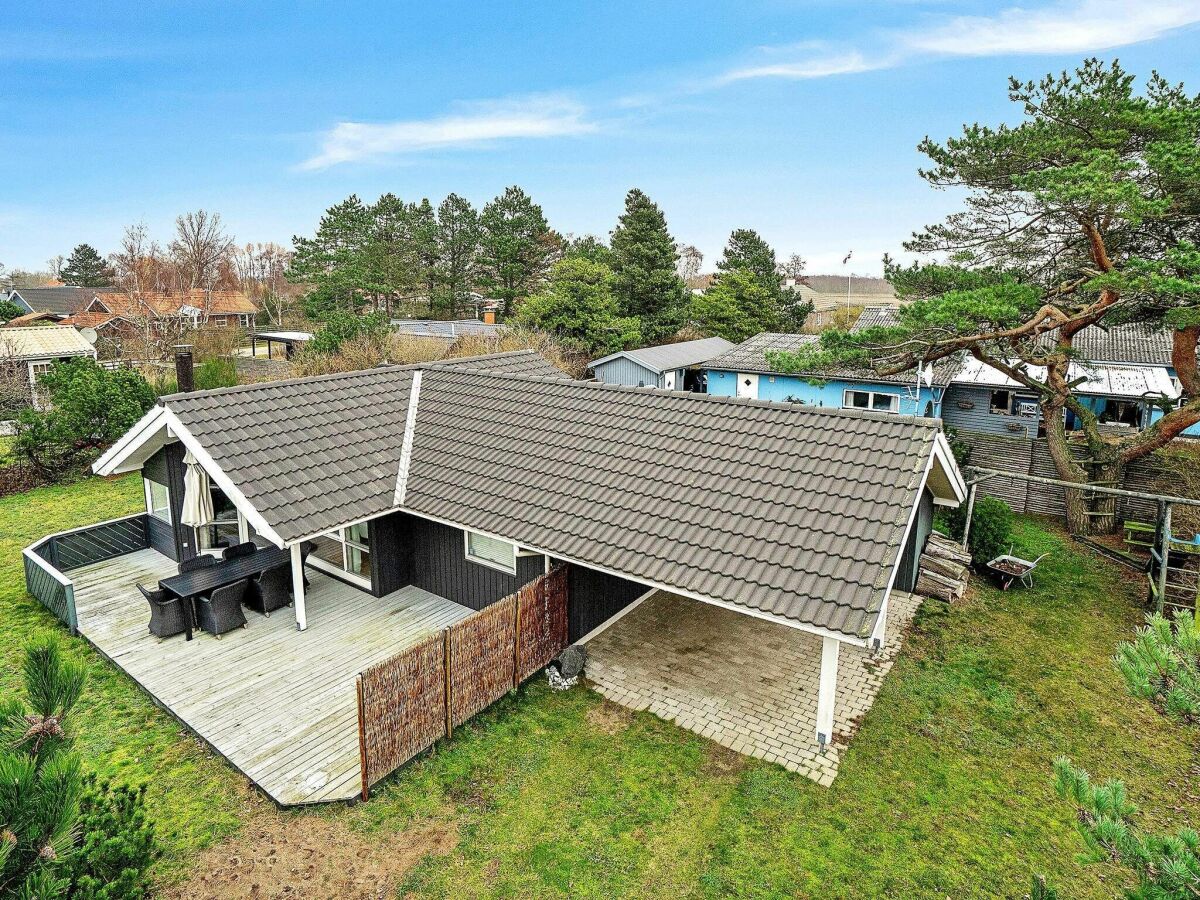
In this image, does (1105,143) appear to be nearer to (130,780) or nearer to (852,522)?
(852,522)

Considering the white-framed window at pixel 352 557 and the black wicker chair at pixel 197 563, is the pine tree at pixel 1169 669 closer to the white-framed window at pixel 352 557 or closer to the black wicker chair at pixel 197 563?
the white-framed window at pixel 352 557

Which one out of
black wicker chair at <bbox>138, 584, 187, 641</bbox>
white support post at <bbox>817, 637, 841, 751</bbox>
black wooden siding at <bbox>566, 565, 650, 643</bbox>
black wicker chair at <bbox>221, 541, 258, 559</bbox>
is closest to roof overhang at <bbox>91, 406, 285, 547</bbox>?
black wicker chair at <bbox>221, 541, 258, 559</bbox>

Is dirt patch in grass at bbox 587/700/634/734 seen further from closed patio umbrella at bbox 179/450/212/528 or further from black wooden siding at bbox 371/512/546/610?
closed patio umbrella at bbox 179/450/212/528

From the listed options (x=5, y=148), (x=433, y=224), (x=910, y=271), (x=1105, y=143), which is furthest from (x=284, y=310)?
(x=1105, y=143)

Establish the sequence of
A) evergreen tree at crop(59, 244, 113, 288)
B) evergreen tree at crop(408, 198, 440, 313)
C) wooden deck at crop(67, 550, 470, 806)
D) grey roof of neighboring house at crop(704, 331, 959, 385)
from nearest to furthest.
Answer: wooden deck at crop(67, 550, 470, 806) < grey roof of neighboring house at crop(704, 331, 959, 385) < evergreen tree at crop(408, 198, 440, 313) < evergreen tree at crop(59, 244, 113, 288)

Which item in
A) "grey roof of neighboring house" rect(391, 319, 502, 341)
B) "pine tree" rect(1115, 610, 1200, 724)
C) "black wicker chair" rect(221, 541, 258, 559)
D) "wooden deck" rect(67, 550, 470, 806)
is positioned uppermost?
"grey roof of neighboring house" rect(391, 319, 502, 341)

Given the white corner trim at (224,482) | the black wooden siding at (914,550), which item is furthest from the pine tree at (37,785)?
the black wooden siding at (914,550)

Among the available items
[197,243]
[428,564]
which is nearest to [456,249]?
[197,243]
